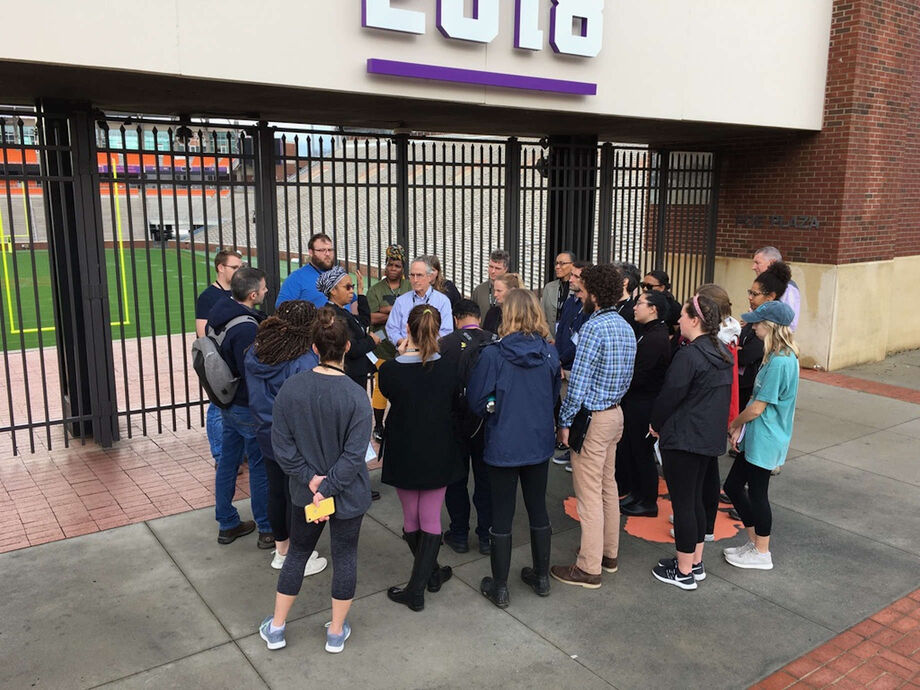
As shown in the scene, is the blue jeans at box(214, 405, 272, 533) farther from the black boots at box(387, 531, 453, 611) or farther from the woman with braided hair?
the black boots at box(387, 531, 453, 611)

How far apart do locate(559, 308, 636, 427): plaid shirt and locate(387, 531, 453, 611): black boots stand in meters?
1.06

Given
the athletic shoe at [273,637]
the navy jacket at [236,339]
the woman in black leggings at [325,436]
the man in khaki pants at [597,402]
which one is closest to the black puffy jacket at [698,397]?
the man in khaki pants at [597,402]

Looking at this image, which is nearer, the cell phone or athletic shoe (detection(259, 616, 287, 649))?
the cell phone

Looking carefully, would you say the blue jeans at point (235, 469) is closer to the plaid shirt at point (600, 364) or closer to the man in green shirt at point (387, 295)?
the man in green shirt at point (387, 295)

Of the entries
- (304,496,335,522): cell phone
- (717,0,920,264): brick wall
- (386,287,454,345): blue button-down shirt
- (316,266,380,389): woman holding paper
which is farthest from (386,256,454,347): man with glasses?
(717,0,920,264): brick wall

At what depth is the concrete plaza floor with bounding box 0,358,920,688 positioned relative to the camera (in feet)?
12.3

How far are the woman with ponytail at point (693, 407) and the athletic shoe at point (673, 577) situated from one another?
295 mm

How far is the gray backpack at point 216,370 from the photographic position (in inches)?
179

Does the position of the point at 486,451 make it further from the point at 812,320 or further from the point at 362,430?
the point at 812,320

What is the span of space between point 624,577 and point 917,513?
8.80ft

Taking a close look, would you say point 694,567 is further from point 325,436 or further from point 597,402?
point 325,436

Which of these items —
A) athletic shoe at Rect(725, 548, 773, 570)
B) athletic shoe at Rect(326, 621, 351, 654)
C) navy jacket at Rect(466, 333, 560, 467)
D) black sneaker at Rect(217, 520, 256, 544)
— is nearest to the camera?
athletic shoe at Rect(326, 621, 351, 654)

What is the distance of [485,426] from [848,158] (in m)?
8.31

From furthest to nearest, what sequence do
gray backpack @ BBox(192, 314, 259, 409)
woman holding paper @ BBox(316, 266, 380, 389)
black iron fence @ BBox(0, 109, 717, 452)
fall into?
1. black iron fence @ BBox(0, 109, 717, 452)
2. woman holding paper @ BBox(316, 266, 380, 389)
3. gray backpack @ BBox(192, 314, 259, 409)
